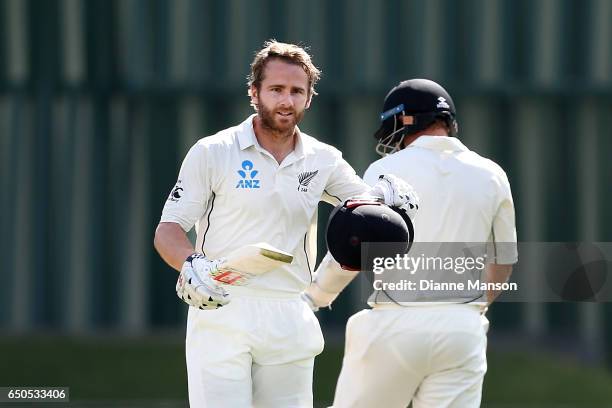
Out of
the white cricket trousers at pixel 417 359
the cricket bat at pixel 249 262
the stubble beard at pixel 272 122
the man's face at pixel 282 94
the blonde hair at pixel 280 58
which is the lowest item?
the white cricket trousers at pixel 417 359

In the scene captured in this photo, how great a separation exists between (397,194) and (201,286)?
2.73ft

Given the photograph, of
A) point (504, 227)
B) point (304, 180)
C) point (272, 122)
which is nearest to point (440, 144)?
point (504, 227)

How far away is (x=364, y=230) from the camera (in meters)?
4.97

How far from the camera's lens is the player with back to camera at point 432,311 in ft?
16.9

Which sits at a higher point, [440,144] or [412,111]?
[412,111]

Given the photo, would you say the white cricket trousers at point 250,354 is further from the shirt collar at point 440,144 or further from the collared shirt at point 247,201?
the shirt collar at point 440,144

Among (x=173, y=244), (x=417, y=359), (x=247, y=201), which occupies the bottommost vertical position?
(x=417, y=359)

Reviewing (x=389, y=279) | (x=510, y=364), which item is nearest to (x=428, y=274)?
(x=389, y=279)

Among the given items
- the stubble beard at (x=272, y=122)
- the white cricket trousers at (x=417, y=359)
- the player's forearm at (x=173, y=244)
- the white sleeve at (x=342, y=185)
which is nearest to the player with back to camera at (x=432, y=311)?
the white cricket trousers at (x=417, y=359)

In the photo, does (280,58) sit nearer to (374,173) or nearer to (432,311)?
(374,173)

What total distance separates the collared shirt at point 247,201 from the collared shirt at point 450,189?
0.64 feet

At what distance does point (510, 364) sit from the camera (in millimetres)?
11539

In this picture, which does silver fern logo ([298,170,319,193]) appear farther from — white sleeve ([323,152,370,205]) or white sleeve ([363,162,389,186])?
white sleeve ([363,162,389,186])

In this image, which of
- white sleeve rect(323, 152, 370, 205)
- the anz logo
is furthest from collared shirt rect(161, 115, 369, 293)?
white sleeve rect(323, 152, 370, 205)
